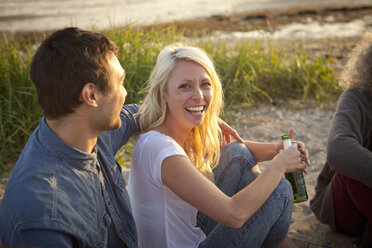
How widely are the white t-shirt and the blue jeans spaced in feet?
0.50

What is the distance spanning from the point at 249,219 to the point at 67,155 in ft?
3.65

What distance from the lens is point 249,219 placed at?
233 cm

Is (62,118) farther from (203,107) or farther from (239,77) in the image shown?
(239,77)

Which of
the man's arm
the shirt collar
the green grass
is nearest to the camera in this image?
the man's arm

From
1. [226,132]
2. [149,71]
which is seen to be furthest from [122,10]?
[226,132]

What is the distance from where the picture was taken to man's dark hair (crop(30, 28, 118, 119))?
182cm

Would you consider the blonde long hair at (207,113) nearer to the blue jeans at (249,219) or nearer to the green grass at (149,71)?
the blue jeans at (249,219)

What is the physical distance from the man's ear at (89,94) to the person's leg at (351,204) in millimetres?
1948

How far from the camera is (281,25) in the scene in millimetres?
9266

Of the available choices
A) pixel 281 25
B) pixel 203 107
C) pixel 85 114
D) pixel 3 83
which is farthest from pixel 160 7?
pixel 85 114

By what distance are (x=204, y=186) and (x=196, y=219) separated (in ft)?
1.99

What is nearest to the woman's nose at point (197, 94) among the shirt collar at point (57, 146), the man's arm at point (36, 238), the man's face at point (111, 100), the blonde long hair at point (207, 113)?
the blonde long hair at point (207, 113)

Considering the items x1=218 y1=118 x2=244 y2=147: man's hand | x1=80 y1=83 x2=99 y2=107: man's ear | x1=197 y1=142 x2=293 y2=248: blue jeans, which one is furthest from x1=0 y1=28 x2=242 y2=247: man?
x1=218 y1=118 x2=244 y2=147: man's hand

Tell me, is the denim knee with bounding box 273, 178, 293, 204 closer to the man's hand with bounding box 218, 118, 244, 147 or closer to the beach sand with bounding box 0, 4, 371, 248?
the man's hand with bounding box 218, 118, 244, 147
